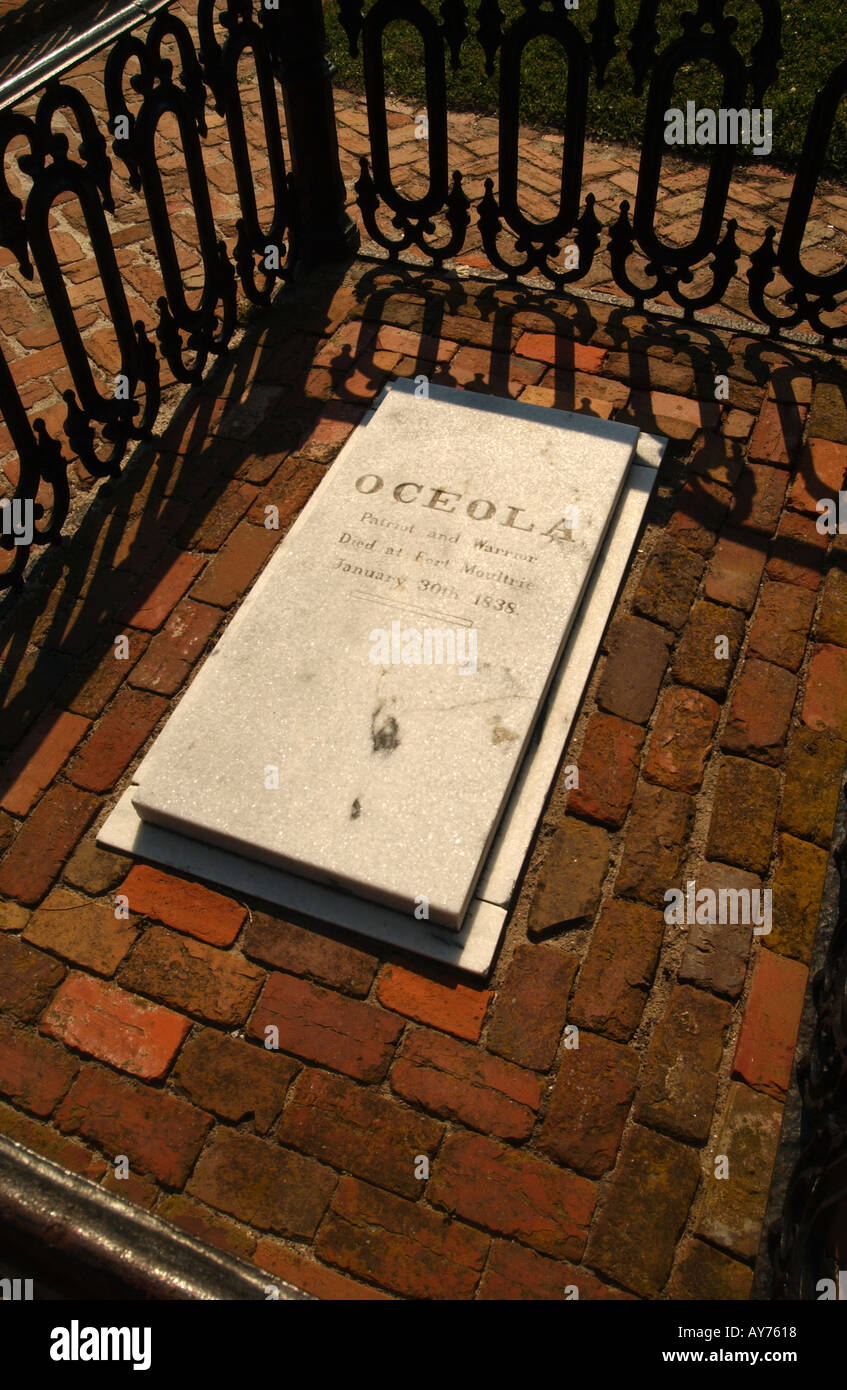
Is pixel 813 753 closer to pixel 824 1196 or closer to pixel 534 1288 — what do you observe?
pixel 824 1196

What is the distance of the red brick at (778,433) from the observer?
3.91 metres

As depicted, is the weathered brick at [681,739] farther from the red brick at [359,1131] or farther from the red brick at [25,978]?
the red brick at [25,978]

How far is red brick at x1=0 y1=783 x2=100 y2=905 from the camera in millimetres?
2926

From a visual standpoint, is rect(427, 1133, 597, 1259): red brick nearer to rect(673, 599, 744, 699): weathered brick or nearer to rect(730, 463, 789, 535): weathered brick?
rect(673, 599, 744, 699): weathered brick

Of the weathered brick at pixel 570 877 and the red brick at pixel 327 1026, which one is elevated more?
the weathered brick at pixel 570 877

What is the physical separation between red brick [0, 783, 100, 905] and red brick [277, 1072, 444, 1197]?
3.24ft

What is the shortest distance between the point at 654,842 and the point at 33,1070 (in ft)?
5.93

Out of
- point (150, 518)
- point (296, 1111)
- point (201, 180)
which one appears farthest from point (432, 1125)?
point (201, 180)

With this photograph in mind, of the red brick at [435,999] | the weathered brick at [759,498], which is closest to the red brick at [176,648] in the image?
the red brick at [435,999]

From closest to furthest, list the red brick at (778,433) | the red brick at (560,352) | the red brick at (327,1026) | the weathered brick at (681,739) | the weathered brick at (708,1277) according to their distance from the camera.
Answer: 1. the weathered brick at (708,1277)
2. the red brick at (327,1026)
3. the weathered brick at (681,739)
4. the red brick at (778,433)
5. the red brick at (560,352)

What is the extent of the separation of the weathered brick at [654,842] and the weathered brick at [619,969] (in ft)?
0.21

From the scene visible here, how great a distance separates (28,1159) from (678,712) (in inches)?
86.4

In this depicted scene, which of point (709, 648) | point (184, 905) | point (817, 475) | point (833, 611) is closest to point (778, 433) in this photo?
point (817, 475)

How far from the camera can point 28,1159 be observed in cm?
231
